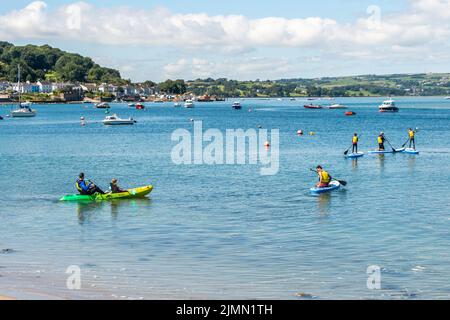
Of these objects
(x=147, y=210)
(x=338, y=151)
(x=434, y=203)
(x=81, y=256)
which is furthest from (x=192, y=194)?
(x=338, y=151)

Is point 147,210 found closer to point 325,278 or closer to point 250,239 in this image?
point 250,239

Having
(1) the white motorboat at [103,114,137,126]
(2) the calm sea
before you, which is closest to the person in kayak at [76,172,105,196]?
(2) the calm sea

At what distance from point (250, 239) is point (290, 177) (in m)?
25.1

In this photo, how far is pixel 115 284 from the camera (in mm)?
22609
